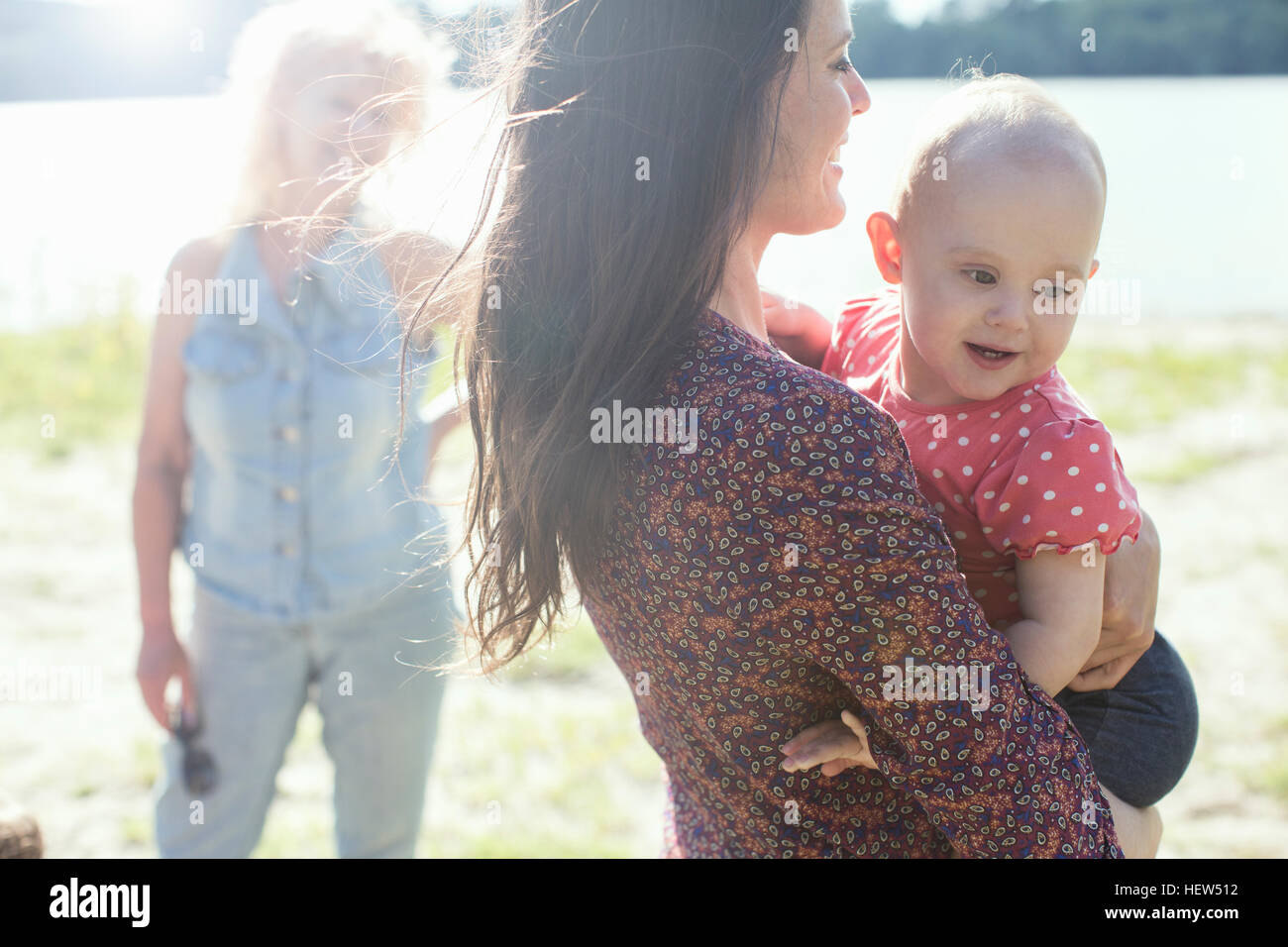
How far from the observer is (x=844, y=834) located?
128 cm

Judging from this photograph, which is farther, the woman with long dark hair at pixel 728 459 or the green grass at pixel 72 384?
the green grass at pixel 72 384

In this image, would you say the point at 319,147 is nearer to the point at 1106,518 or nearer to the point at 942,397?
the point at 942,397

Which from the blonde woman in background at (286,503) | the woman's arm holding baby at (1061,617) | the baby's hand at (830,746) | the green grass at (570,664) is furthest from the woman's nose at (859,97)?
the green grass at (570,664)

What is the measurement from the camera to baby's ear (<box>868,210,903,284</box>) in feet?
4.69

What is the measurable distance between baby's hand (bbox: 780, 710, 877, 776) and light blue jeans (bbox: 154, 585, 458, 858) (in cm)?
123

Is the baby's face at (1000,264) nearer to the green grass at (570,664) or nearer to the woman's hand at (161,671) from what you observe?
the woman's hand at (161,671)

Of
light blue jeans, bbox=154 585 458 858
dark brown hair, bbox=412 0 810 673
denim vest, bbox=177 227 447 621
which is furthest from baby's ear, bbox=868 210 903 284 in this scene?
light blue jeans, bbox=154 585 458 858

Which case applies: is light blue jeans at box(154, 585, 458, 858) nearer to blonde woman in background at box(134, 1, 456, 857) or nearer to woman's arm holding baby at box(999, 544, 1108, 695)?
blonde woman in background at box(134, 1, 456, 857)

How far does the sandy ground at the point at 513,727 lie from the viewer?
134 inches

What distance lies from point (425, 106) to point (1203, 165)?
74.7 feet

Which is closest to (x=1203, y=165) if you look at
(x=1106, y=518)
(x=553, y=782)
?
(x=553, y=782)

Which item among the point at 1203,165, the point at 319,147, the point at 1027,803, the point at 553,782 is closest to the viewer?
the point at 1027,803

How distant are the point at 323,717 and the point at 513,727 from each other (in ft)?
5.40

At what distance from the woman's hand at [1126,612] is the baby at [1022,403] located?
0.11ft
